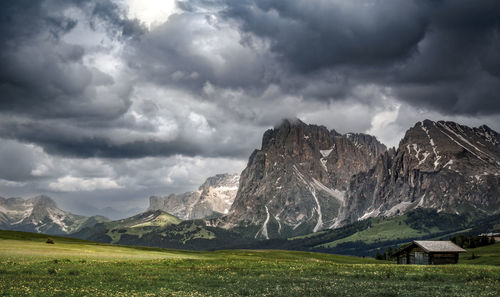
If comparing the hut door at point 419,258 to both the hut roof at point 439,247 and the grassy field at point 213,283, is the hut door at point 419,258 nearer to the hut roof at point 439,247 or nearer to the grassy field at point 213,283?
the hut roof at point 439,247

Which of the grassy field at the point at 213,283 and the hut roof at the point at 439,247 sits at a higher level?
the hut roof at the point at 439,247

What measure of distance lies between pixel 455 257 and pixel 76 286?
10448 cm

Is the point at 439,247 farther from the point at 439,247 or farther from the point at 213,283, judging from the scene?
the point at 213,283

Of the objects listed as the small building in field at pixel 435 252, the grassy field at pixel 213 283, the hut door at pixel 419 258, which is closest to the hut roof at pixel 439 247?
the small building in field at pixel 435 252

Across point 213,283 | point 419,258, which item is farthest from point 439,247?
point 213,283

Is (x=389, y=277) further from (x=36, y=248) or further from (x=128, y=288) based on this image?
(x=36, y=248)

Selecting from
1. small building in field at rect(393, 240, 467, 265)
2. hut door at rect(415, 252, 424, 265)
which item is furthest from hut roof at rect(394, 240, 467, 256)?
hut door at rect(415, 252, 424, 265)

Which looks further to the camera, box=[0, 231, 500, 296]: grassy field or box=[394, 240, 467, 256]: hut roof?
box=[394, 240, 467, 256]: hut roof

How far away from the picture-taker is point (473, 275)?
6056 centimetres

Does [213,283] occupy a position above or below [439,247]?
below

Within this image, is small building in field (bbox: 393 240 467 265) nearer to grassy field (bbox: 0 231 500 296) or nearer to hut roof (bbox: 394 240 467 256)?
hut roof (bbox: 394 240 467 256)

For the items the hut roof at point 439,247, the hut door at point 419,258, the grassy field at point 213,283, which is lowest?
the hut door at point 419,258

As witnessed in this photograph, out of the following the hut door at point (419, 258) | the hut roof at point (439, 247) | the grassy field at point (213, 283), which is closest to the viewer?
the grassy field at point (213, 283)

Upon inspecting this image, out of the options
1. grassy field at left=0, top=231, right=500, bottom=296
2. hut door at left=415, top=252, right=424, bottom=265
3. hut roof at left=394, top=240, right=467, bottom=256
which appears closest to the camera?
grassy field at left=0, top=231, right=500, bottom=296
